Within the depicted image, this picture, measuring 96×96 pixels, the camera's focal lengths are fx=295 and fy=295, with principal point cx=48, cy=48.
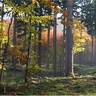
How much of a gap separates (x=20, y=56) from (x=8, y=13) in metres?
3.70

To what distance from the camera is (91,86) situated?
17938 mm

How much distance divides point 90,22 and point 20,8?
32.6 metres

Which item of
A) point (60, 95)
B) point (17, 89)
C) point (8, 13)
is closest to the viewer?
point (60, 95)

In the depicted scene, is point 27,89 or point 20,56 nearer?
point 27,89

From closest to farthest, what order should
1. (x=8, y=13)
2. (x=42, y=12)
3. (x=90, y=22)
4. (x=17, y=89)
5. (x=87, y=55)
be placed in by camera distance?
(x=17, y=89), (x=8, y=13), (x=42, y=12), (x=90, y=22), (x=87, y=55)

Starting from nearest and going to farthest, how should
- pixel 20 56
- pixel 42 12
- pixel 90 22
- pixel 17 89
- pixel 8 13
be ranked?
1. pixel 17 89
2. pixel 8 13
3. pixel 20 56
4. pixel 42 12
5. pixel 90 22

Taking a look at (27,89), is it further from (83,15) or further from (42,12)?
(83,15)

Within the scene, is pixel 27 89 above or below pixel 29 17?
below

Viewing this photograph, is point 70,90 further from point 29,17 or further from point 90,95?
point 29,17

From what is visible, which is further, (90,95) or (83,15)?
(83,15)

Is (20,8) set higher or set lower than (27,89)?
higher

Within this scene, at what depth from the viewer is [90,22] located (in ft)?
156


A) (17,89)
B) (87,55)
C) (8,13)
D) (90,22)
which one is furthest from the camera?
(87,55)

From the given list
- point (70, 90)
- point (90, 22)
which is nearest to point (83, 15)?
point (90, 22)
